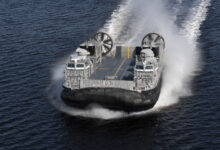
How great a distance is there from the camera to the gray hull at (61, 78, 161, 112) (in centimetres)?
4931

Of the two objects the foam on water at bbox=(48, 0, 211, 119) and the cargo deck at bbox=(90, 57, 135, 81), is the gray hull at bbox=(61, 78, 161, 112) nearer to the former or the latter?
the foam on water at bbox=(48, 0, 211, 119)

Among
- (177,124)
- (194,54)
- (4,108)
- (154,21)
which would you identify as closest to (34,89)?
(4,108)

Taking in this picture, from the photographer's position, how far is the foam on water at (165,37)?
55866 mm

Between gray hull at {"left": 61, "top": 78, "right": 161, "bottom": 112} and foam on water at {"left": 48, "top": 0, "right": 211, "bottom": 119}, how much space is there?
1.07 metres

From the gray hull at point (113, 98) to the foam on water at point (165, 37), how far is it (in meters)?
1.07

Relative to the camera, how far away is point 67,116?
170 feet

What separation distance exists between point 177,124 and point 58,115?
1414 centimetres

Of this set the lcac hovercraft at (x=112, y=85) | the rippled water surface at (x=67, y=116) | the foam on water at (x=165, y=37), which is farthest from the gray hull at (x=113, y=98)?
the rippled water surface at (x=67, y=116)

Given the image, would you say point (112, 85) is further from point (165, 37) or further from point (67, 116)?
point (165, 37)

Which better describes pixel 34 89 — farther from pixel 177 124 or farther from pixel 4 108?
pixel 177 124

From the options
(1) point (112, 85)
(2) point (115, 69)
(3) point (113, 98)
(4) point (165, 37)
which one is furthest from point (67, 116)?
(4) point (165, 37)

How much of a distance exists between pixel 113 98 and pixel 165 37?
31706mm

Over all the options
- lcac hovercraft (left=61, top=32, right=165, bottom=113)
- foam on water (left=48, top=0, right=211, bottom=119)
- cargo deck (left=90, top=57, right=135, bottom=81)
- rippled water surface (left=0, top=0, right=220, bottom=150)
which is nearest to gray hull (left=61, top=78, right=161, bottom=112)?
lcac hovercraft (left=61, top=32, right=165, bottom=113)

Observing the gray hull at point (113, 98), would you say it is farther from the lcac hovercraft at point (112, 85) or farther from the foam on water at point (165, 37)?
the foam on water at point (165, 37)
